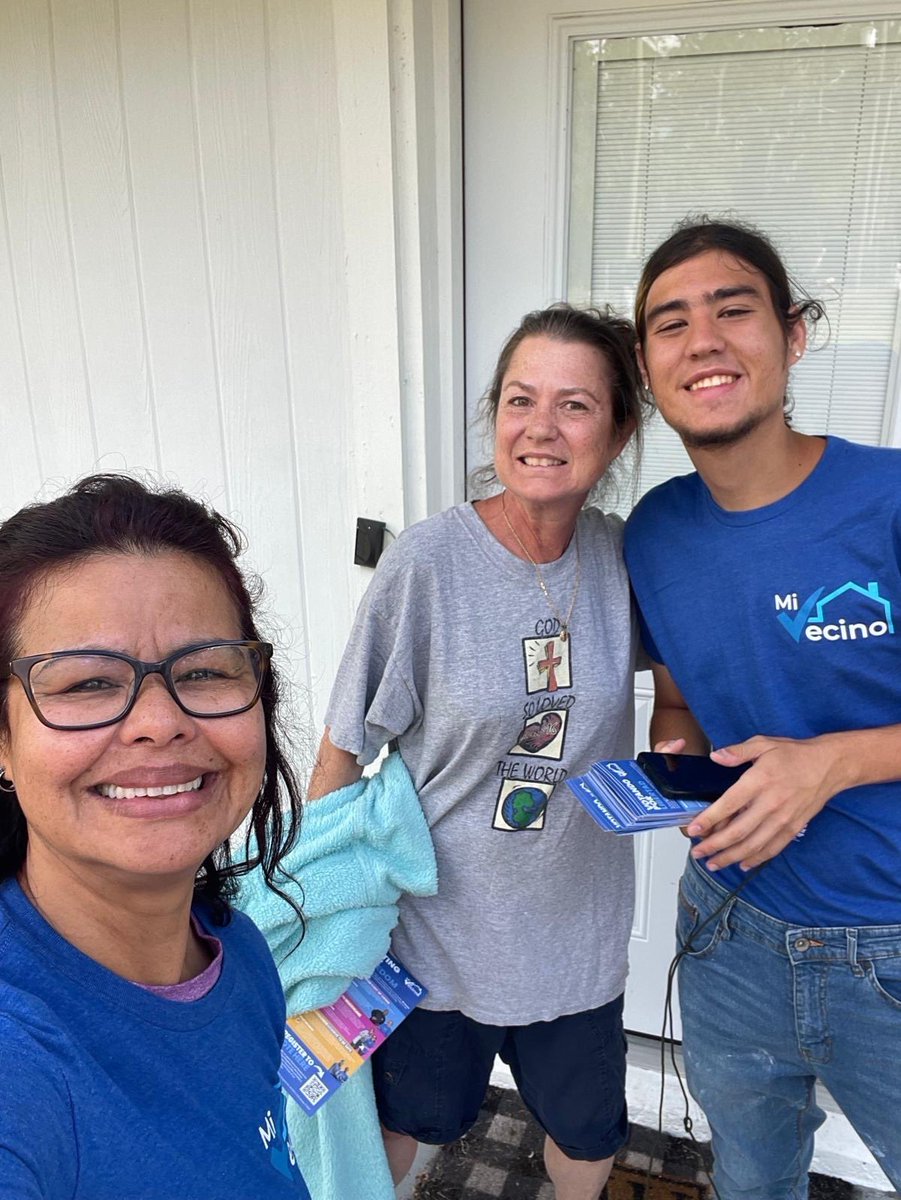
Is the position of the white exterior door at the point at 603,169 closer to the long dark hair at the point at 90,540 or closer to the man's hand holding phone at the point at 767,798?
the man's hand holding phone at the point at 767,798

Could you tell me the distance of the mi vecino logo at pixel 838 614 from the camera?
1.09 meters

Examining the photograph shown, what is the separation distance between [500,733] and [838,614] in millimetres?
516

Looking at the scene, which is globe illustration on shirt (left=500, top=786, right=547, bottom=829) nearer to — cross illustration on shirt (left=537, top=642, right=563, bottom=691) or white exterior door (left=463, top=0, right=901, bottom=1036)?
cross illustration on shirt (left=537, top=642, right=563, bottom=691)

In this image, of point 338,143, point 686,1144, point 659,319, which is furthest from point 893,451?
point 686,1144

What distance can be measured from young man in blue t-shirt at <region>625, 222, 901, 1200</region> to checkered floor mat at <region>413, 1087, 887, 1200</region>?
747 millimetres

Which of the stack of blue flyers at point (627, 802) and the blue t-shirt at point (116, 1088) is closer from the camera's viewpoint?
the blue t-shirt at point (116, 1088)

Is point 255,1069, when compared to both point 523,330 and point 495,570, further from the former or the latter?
point 523,330

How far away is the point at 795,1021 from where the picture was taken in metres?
1.20

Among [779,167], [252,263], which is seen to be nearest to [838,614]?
[779,167]

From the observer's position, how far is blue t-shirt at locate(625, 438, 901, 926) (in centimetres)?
110

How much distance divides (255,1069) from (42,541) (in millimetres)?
559

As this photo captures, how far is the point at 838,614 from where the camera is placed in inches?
43.6

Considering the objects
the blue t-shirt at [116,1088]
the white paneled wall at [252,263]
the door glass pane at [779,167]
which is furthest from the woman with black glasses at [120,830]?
the door glass pane at [779,167]

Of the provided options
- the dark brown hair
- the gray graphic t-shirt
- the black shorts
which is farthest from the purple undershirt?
the dark brown hair
